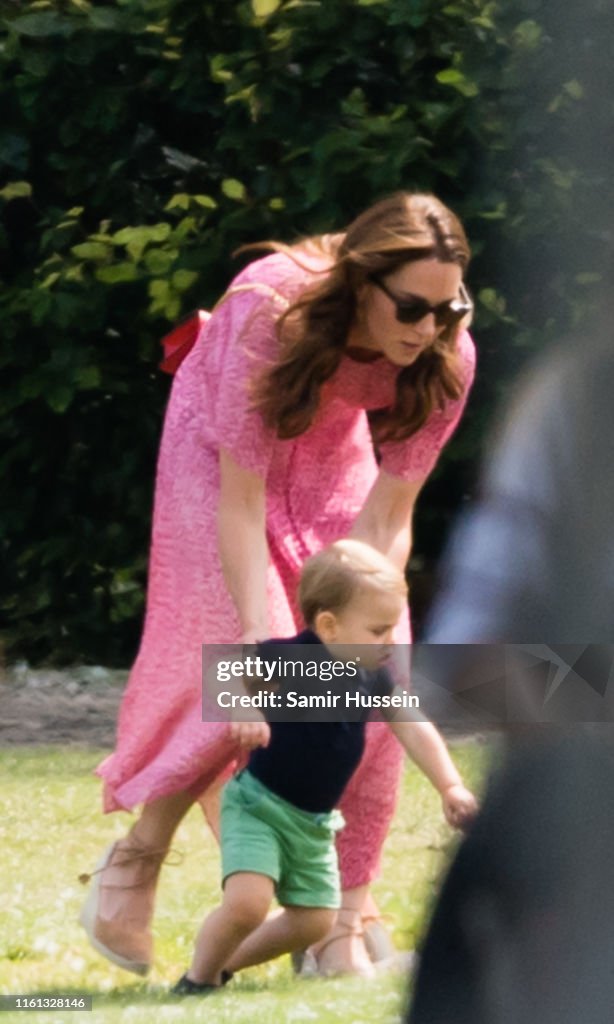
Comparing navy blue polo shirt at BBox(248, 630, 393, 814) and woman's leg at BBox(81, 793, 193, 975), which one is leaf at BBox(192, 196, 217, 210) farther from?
navy blue polo shirt at BBox(248, 630, 393, 814)

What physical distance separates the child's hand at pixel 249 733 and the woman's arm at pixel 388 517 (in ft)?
1.97

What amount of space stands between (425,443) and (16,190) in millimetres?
3270

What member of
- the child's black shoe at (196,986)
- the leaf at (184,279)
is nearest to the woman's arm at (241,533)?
the child's black shoe at (196,986)

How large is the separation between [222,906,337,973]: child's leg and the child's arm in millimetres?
382

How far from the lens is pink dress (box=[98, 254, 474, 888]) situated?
12.8ft

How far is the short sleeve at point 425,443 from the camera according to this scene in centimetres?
403

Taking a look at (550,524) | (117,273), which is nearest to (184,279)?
(117,273)

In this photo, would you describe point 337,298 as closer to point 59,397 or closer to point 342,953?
point 342,953

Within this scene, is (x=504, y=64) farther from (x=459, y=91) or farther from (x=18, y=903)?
(x=18, y=903)

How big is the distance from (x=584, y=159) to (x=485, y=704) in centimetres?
39

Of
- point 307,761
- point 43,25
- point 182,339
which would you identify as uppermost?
point 182,339

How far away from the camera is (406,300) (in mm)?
3842

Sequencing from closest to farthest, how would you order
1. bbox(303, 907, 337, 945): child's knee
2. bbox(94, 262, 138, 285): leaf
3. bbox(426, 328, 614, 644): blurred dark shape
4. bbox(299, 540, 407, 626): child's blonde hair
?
bbox(426, 328, 614, 644): blurred dark shape
bbox(299, 540, 407, 626): child's blonde hair
bbox(303, 907, 337, 945): child's knee
bbox(94, 262, 138, 285): leaf

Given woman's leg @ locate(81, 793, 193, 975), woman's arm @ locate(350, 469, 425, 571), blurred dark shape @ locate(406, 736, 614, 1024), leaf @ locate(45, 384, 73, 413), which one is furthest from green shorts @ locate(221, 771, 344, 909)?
leaf @ locate(45, 384, 73, 413)
